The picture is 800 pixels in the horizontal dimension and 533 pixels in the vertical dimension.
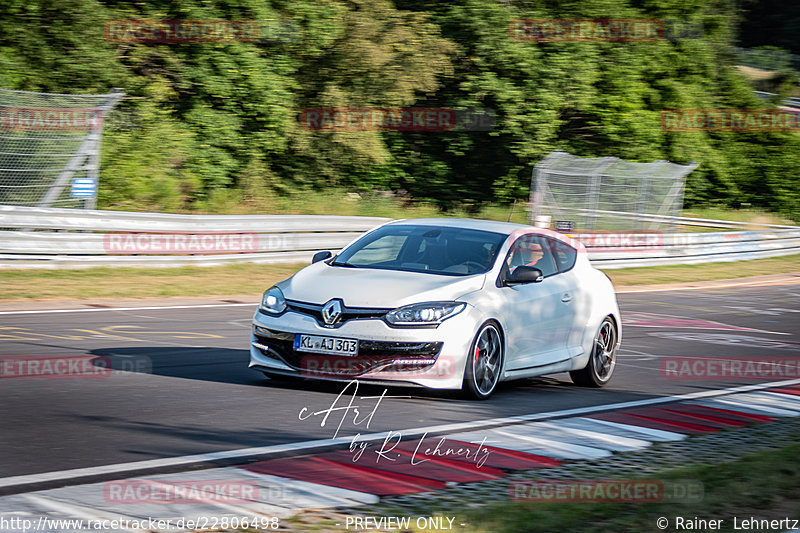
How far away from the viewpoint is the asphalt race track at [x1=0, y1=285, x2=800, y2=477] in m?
6.67

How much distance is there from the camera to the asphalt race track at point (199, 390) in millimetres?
6672

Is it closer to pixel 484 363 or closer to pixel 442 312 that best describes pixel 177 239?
pixel 484 363

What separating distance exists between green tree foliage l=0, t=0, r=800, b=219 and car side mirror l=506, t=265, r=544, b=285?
51.5ft

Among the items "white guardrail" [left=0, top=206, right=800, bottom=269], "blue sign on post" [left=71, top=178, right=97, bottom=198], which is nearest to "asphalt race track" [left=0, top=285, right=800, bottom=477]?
"white guardrail" [left=0, top=206, right=800, bottom=269]

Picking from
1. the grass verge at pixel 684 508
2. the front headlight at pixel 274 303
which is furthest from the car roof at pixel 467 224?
the grass verge at pixel 684 508

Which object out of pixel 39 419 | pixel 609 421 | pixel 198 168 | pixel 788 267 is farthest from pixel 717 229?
pixel 39 419

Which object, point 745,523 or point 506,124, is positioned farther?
point 506,124

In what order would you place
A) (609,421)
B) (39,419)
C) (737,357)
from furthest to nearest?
(737,357) < (609,421) < (39,419)

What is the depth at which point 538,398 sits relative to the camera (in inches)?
371

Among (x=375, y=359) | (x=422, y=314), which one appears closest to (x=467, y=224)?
(x=422, y=314)

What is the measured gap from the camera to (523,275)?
923 cm

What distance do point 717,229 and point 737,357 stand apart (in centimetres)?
2366

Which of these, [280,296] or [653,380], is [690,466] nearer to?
[280,296]

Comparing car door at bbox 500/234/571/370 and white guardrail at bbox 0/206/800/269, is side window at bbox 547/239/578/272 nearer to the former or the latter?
car door at bbox 500/234/571/370
